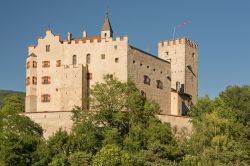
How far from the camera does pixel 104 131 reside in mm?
66750

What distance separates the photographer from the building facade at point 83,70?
251 ft

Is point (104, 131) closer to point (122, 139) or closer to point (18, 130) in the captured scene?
point (122, 139)

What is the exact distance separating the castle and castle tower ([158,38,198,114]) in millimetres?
4601

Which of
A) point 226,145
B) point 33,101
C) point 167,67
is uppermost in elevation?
point 167,67

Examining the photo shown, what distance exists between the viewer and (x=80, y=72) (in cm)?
7606

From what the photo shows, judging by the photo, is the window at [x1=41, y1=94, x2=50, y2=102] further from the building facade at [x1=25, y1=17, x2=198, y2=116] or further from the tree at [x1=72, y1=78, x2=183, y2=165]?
the tree at [x1=72, y1=78, x2=183, y2=165]

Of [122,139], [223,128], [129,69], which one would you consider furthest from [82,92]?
[223,128]

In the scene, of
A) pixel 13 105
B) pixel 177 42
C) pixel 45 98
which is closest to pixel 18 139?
pixel 45 98

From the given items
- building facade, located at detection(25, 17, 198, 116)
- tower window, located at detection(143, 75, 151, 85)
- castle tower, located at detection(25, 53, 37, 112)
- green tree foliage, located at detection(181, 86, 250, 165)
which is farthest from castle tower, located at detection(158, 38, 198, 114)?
castle tower, located at detection(25, 53, 37, 112)

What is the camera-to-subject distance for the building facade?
3009 inches

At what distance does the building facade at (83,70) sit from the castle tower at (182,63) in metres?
4.34

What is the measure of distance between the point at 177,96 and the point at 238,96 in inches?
393

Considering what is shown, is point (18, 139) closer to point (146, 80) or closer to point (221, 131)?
point (146, 80)

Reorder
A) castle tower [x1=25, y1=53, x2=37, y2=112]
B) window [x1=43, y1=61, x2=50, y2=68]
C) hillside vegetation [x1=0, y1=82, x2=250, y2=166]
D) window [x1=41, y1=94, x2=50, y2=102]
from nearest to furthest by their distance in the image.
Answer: hillside vegetation [x1=0, y1=82, x2=250, y2=166] < window [x1=41, y1=94, x2=50, y2=102] < castle tower [x1=25, y1=53, x2=37, y2=112] < window [x1=43, y1=61, x2=50, y2=68]
